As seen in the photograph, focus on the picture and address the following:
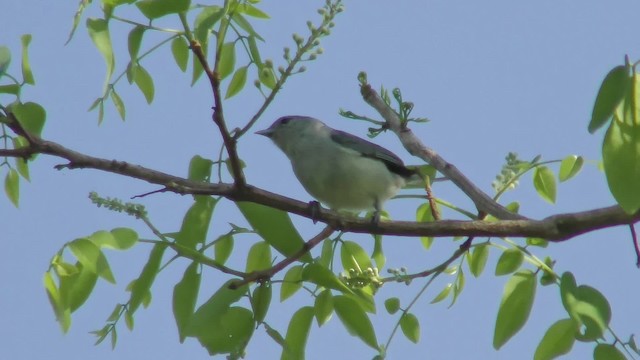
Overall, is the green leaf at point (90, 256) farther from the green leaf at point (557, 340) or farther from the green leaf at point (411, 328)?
the green leaf at point (557, 340)

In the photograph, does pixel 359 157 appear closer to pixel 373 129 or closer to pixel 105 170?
pixel 373 129

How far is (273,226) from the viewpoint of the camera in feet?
7.52

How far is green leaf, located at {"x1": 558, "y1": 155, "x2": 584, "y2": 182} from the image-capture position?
2.68 m

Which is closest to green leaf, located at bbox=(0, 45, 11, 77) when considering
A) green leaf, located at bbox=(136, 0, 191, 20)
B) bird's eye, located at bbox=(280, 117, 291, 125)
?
green leaf, located at bbox=(136, 0, 191, 20)

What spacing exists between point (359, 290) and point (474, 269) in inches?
21.4

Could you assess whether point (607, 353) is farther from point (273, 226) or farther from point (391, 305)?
point (273, 226)

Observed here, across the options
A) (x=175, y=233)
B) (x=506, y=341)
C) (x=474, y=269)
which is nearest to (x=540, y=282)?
(x=506, y=341)

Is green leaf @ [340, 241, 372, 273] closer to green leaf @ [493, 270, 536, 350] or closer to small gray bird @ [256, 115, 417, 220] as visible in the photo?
green leaf @ [493, 270, 536, 350]

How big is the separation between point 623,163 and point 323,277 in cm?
83

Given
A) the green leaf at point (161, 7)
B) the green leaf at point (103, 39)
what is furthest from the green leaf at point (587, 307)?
the green leaf at point (103, 39)

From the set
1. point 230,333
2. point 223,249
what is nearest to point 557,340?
point 230,333

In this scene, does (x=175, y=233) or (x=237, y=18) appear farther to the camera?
(x=237, y=18)

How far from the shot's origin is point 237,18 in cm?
258

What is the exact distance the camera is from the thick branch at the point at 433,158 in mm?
2529
